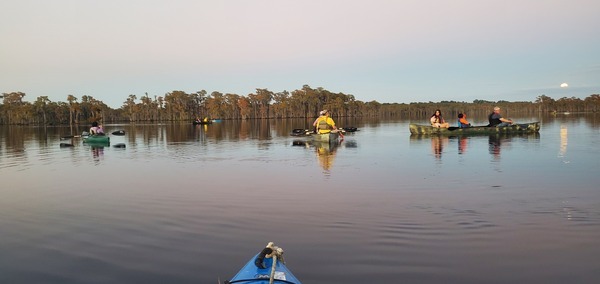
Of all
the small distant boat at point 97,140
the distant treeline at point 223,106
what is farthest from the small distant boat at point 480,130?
the distant treeline at point 223,106

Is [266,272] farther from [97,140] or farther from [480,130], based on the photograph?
[97,140]

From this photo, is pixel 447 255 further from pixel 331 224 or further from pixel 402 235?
pixel 331 224

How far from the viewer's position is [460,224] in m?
7.24

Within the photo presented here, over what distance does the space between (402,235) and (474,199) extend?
3282 millimetres

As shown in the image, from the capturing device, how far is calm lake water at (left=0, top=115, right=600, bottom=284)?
5438mm

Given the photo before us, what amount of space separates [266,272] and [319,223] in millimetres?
3487

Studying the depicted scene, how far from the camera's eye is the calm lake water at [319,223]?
17.8 feet

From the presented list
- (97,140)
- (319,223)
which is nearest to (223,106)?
(97,140)

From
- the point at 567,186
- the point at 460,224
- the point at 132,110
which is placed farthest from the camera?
the point at 132,110

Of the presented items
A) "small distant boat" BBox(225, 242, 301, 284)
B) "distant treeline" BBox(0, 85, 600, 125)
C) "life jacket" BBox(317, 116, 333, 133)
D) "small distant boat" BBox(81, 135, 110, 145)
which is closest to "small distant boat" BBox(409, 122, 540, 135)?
"life jacket" BBox(317, 116, 333, 133)

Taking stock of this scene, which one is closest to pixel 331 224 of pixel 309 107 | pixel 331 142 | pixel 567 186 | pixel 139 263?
pixel 139 263

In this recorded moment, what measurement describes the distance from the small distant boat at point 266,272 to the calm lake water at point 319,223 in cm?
94

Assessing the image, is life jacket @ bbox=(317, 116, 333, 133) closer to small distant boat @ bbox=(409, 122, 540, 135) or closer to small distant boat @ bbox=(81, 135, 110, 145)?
small distant boat @ bbox=(409, 122, 540, 135)

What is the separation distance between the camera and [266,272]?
167 inches
